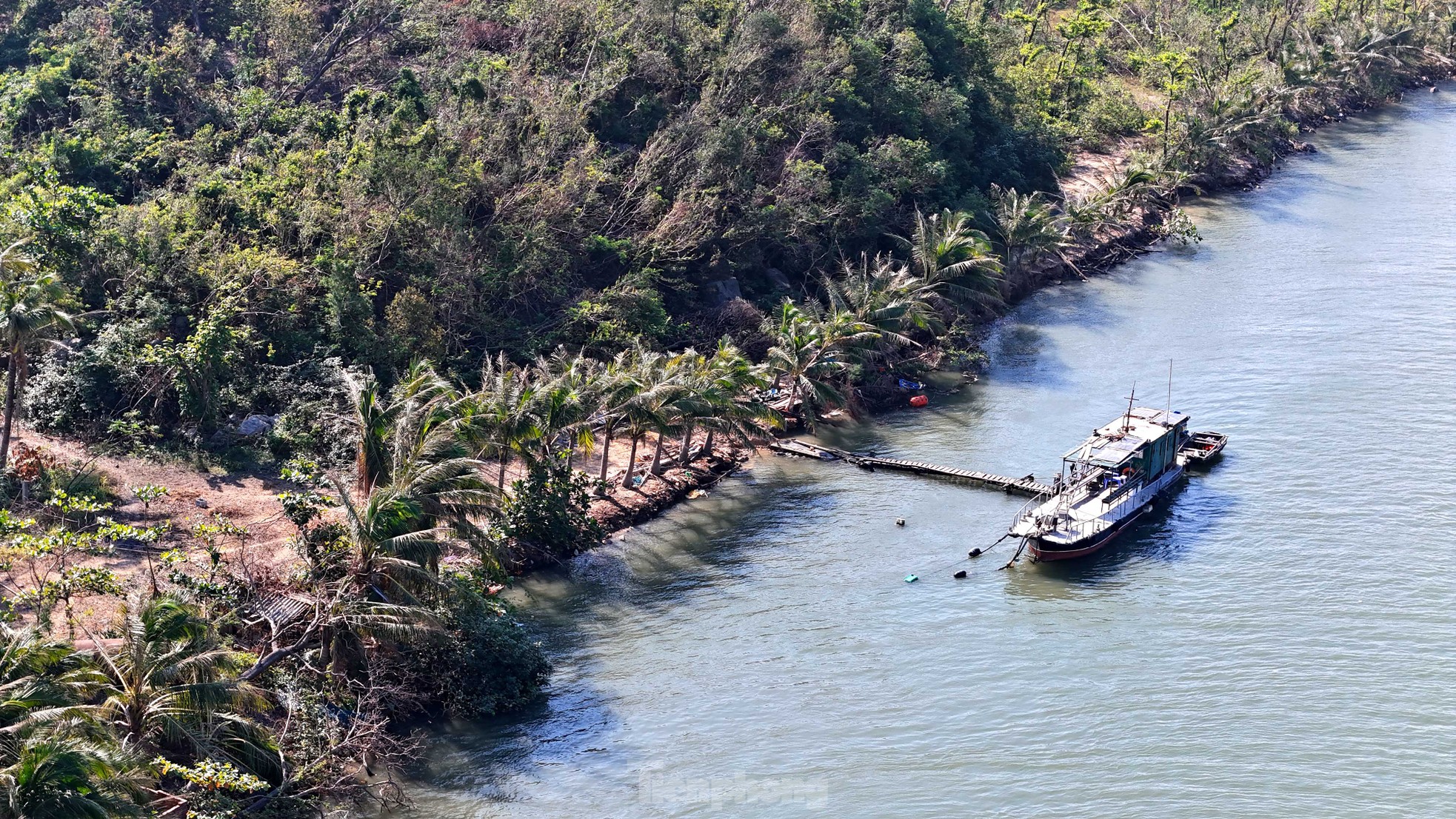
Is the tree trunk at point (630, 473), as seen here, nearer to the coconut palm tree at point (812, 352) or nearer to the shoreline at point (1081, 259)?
the shoreline at point (1081, 259)

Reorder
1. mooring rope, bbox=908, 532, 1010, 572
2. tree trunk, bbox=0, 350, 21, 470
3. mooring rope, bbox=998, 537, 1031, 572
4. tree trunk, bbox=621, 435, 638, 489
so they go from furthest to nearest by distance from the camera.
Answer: tree trunk, bbox=621, 435, 638, 489, mooring rope, bbox=998, 537, 1031, 572, mooring rope, bbox=908, 532, 1010, 572, tree trunk, bbox=0, 350, 21, 470

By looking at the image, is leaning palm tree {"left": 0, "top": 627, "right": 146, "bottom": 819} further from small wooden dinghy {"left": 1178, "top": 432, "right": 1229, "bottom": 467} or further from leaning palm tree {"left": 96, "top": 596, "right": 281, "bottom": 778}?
small wooden dinghy {"left": 1178, "top": 432, "right": 1229, "bottom": 467}

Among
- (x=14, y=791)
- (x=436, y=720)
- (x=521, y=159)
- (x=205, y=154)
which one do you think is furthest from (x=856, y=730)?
(x=205, y=154)

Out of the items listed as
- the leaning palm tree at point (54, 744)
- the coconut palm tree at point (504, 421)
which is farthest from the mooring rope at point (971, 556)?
the leaning palm tree at point (54, 744)

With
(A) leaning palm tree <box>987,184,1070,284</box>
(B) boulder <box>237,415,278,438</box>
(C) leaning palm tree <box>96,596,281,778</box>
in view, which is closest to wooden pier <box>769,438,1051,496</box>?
(B) boulder <box>237,415,278,438</box>

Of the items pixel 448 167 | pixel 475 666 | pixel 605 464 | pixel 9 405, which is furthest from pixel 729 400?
pixel 9 405

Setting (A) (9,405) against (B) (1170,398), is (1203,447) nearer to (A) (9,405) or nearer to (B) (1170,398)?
(B) (1170,398)

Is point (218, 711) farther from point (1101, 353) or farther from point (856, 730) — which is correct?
point (1101, 353)
